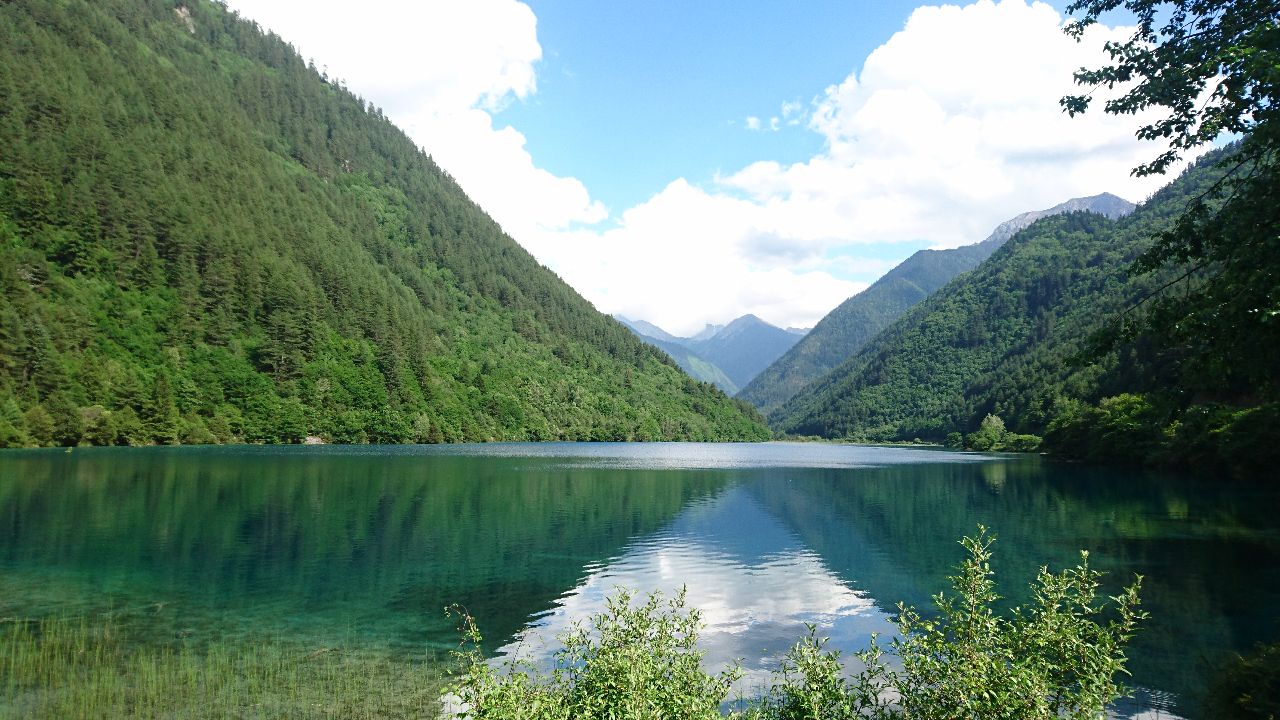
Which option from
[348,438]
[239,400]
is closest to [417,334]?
[348,438]

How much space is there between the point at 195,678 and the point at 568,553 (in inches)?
852

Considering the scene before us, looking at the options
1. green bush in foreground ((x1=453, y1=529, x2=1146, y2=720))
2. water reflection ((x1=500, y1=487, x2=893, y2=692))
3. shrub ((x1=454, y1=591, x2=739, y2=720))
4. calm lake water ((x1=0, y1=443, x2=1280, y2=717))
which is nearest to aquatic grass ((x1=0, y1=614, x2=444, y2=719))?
calm lake water ((x1=0, y1=443, x2=1280, y2=717))

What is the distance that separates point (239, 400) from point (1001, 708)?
495ft

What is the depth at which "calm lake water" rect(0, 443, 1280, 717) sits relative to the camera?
23500mm

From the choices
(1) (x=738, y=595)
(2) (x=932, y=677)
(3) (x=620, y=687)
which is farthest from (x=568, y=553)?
(2) (x=932, y=677)

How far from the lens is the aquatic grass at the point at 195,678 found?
Answer: 16.0 metres

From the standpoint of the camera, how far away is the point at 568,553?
3772cm

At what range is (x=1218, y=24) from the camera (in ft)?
52.8

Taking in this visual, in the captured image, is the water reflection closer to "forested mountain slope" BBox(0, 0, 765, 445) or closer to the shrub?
the shrub

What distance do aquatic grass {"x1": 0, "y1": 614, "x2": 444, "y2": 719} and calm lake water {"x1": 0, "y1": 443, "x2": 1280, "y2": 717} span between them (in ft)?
4.55

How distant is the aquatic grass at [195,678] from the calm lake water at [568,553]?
1388 millimetres

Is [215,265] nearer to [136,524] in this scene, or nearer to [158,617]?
[136,524]

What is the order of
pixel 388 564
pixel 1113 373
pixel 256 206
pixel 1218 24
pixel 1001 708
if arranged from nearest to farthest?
pixel 1001 708 → pixel 1218 24 → pixel 388 564 → pixel 1113 373 → pixel 256 206

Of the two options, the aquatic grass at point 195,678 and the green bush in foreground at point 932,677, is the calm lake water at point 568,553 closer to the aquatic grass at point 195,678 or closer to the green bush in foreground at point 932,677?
the aquatic grass at point 195,678
